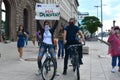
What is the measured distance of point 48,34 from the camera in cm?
1093

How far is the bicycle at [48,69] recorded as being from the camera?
33.8ft

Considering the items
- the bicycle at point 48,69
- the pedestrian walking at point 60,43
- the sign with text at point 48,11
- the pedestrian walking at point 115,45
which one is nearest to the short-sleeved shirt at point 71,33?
the bicycle at point 48,69

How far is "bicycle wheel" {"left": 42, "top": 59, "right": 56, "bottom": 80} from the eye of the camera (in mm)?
10297

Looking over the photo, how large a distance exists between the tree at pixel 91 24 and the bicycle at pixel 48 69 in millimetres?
96897

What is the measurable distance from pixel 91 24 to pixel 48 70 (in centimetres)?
10158

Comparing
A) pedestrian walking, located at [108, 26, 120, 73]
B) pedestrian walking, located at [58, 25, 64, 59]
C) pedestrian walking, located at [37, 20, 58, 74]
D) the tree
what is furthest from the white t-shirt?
the tree

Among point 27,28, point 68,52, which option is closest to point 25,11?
point 27,28

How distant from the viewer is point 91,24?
365ft

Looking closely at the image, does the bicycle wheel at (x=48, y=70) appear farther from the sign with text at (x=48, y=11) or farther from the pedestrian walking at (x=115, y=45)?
the sign with text at (x=48, y=11)

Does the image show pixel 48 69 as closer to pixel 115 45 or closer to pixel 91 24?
pixel 115 45

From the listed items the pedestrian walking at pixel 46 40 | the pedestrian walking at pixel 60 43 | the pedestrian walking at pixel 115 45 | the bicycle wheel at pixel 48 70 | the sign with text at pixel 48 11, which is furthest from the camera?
the pedestrian walking at pixel 60 43

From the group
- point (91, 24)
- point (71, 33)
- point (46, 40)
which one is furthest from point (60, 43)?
point (91, 24)

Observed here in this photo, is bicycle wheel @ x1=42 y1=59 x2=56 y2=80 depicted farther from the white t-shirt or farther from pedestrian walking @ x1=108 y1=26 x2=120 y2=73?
pedestrian walking @ x1=108 y1=26 x2=120 y2=73

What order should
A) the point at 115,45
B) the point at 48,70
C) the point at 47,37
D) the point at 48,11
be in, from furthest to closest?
the point at 48,11
the point at 115,45
the point at 47,37
the point at 48,70
